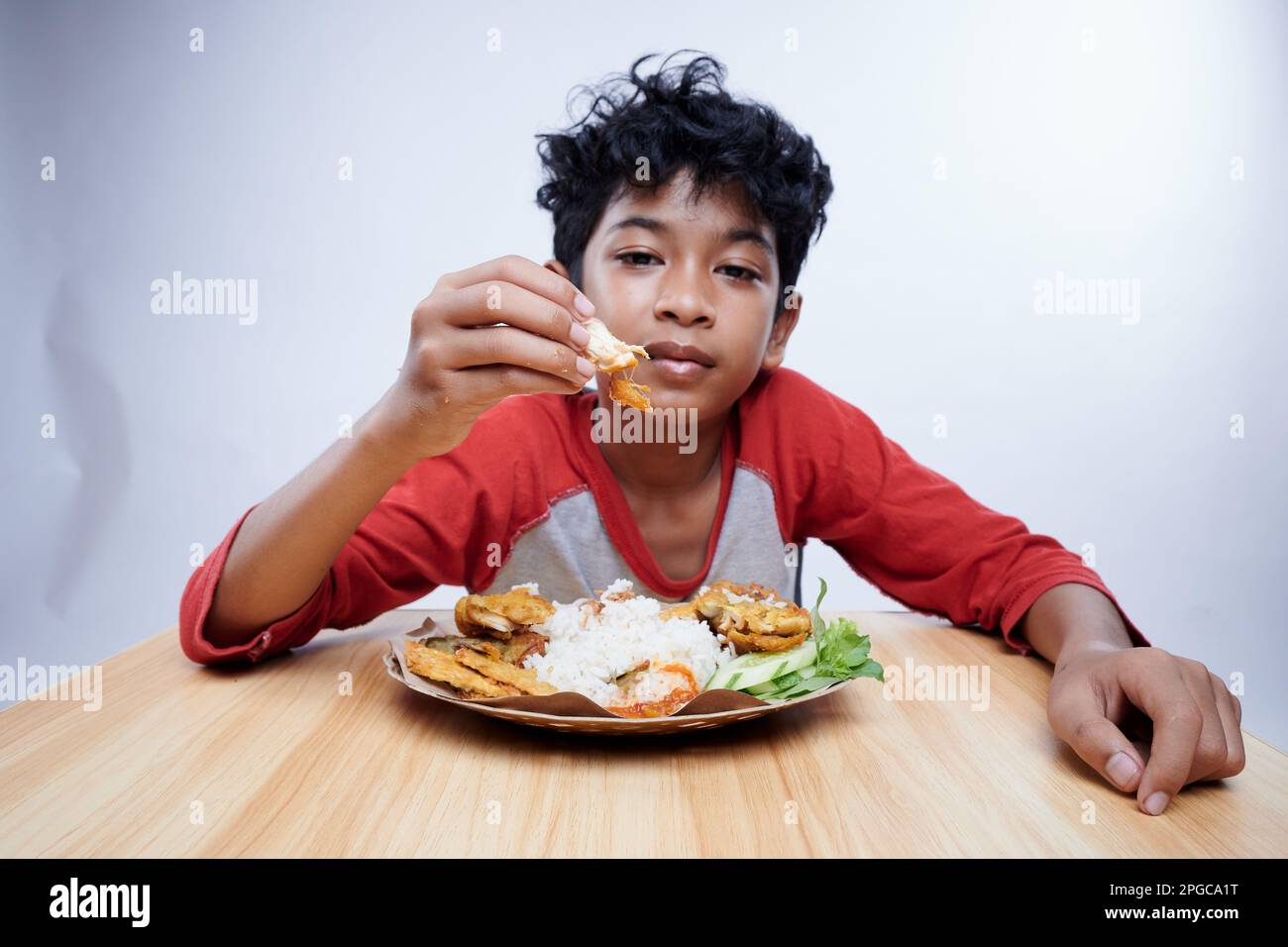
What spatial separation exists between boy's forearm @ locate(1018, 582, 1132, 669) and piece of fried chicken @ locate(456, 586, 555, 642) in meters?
0.61

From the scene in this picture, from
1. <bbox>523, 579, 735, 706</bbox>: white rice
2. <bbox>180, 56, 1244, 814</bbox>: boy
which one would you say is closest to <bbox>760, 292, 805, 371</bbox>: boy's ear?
<bbox>180, 56, 1244, 814</bbox>: boy

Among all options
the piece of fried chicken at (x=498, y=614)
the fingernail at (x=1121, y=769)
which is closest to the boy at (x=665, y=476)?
the fingernail at (x=1121, y=769)

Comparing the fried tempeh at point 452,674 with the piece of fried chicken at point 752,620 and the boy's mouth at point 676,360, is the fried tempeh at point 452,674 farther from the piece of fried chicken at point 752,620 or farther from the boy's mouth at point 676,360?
the boy's mouth at point 676,360

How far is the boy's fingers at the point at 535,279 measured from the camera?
3.26 ft

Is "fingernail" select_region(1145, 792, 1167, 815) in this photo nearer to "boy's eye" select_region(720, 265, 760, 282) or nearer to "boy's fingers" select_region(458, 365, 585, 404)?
"boy's fingers" select_region(458, 365, 585, 404)

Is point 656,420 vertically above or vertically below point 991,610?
above

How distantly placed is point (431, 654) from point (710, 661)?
28cm

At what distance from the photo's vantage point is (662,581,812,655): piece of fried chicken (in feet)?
3.35

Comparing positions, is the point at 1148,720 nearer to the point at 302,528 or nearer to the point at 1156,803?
the point at 1156,803

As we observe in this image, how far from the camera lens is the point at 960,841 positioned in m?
0.75

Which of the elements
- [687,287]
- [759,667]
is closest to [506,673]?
[759,667]

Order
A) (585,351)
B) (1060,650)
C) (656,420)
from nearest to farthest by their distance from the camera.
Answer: (585,351), (1060,650), (656,420)
